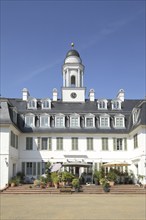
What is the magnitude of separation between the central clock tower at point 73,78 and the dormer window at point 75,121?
5.09 meters

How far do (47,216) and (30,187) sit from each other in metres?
14.9

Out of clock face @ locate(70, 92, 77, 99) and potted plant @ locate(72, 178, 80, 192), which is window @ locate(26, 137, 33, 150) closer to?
clock face @ locate(70, 92, 77, 99)

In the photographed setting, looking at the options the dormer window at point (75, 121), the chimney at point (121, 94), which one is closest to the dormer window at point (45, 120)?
the dormer window at point (75, 121)

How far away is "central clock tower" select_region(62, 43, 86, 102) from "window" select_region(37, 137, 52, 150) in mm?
7560

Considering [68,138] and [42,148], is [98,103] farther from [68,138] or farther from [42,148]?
[42,148]

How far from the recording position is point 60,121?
122 ft

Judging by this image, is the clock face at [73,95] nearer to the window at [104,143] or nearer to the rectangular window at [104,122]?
the rectangular window at [104,122]

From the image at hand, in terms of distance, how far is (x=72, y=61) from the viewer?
44562 mm

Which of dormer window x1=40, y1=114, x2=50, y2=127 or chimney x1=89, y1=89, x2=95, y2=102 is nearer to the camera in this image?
dormer window x1=40, y1=114, x2=50, y2=127

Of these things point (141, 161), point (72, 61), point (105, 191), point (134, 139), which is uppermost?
point (72, 61)

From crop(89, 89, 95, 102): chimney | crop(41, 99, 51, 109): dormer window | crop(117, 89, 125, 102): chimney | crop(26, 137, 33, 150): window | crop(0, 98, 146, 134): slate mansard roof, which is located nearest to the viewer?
crop(0, 98, 146, 134): slate mansard roof

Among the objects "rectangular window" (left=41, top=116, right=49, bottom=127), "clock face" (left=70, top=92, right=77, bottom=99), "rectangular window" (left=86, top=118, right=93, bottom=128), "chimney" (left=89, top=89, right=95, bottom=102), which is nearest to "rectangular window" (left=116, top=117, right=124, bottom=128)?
"rectangular window" (left=86, top=118, right=93, bottom=128)

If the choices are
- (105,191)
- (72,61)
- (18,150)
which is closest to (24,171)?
(18,150)

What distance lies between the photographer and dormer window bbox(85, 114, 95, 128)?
37.1 m
